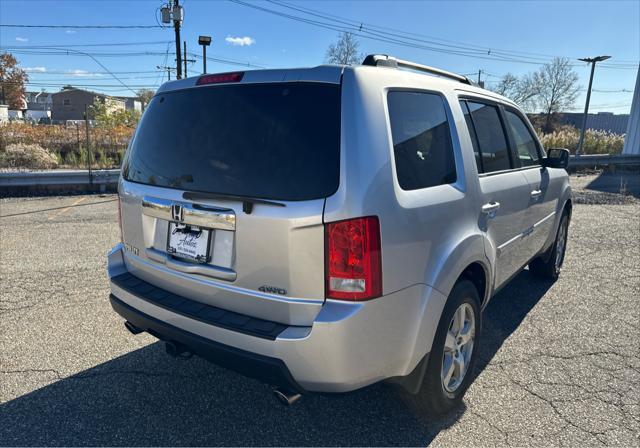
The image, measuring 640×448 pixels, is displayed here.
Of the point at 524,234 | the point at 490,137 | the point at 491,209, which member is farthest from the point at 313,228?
the point at 524,234

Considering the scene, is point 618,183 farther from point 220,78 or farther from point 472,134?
point 220,78

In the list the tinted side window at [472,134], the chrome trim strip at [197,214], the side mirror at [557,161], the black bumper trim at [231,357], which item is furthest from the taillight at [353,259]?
the side mirror at [557,161]

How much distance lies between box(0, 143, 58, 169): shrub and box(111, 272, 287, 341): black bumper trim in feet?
37.7

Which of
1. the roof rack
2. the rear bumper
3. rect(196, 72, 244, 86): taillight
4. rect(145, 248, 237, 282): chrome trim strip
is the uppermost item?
the roof rack

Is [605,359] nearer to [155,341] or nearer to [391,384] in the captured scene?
[391,384]

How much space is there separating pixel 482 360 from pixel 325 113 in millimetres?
2325

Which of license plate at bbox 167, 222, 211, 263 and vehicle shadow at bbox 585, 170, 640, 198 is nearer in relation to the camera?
license plate at bbox 167, 222, 211, 263

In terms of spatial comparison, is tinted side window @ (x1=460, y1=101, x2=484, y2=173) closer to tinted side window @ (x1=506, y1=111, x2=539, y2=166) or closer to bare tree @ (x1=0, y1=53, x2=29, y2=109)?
tinted side window @ (x1=506, y1=111, x2=539, y2=166)

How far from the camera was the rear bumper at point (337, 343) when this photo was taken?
184cm

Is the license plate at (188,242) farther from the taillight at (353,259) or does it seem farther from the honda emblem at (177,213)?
the taillight at (353,259)

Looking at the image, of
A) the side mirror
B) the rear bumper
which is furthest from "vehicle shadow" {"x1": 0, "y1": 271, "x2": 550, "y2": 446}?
the side mirror

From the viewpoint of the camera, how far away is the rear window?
75.5 inches

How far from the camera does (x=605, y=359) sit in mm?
3250

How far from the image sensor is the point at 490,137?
3119 mm
